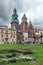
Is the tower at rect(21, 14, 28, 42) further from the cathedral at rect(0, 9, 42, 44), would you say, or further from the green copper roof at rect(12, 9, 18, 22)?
the green copper roof at rect(12, 9, 18, 22)

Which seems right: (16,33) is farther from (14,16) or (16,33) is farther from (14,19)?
(14,16)

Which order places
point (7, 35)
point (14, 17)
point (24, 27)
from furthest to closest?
point (14, 17) → point (24, 27) → point (7, 35)

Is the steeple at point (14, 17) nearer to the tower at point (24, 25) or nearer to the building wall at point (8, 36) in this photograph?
the tower at point (24, 25)

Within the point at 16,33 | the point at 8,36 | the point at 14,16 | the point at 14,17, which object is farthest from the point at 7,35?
the point at 14,16

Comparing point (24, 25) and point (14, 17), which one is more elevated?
point (14, 17)

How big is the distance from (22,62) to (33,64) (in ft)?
7.46

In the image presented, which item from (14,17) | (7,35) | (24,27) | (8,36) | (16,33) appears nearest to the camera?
(7,35)


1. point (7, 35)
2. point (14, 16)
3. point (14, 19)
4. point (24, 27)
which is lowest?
point (7, 35)

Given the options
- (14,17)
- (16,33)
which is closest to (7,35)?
(16,33)

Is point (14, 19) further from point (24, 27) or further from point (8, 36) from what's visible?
point (8, 36)

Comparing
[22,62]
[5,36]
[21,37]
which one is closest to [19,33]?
[21,37]

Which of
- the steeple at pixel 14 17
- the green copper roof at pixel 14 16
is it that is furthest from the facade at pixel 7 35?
the green copper roof at pixel 14 16

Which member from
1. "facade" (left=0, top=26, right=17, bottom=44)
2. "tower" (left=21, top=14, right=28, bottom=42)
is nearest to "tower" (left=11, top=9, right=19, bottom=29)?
"tower" (left=21, top=14, right=28, bottom=42)

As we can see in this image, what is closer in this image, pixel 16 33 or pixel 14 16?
pixel 16 33
